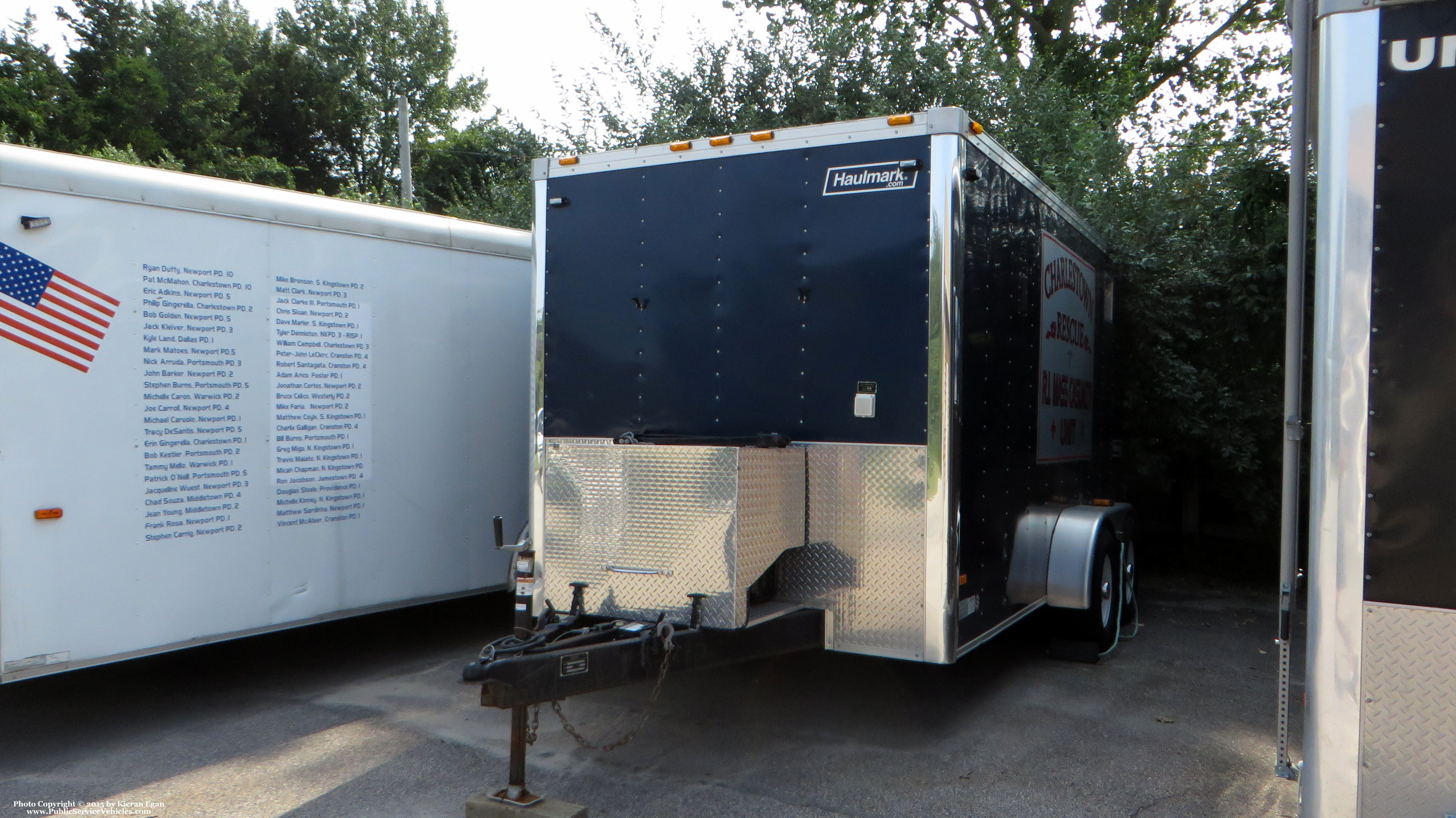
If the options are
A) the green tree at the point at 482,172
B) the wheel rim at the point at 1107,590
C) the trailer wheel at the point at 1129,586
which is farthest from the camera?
the green tree at the point at 482,172

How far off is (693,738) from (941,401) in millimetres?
1968

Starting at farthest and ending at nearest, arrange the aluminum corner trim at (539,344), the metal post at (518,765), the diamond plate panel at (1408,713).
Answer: the aluminum corner trim at (539,344) → the metal post at (518,765) → the diamond plate panel at (1408,713)

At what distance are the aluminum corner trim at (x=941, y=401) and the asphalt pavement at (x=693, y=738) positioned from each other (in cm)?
69

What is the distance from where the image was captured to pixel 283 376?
209 inches

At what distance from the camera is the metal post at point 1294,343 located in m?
2.93

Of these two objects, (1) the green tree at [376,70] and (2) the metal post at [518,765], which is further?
(1) the green tree at [376,70]

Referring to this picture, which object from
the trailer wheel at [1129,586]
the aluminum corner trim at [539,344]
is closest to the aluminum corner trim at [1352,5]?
the aluminum corner trim at [539,344]

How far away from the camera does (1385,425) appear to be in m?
2.57

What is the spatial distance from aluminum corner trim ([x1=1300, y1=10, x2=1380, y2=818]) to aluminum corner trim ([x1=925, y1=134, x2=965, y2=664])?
68.1 inches

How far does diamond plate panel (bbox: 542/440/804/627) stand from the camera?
3918 millimetres

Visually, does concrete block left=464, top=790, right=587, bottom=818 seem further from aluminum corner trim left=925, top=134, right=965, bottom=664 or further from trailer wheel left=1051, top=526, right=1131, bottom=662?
trailer wheel left=1051, top=526, right=1131, bottom=662

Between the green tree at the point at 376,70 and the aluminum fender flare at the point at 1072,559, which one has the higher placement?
the green tree at the point at 376,70

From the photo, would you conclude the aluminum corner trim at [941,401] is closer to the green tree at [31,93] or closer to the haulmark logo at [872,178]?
the haulmark logo at [872,178]

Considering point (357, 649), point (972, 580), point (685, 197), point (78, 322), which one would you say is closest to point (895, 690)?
point (972, 580)
